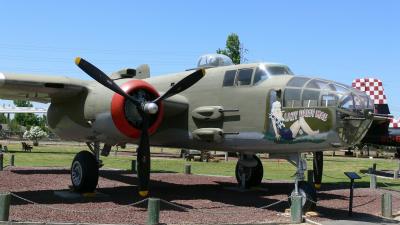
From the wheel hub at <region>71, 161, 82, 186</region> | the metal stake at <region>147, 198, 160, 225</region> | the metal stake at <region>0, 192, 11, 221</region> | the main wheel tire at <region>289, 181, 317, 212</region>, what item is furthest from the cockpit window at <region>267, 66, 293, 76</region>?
the metal stake at <region>0, 192, 11, 221</region>

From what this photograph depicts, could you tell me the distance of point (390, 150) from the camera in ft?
204

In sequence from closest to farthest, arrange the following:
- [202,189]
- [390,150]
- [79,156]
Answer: [79,156] < [202,189] < [390,150]

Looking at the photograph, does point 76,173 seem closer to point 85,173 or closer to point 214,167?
point 85,173

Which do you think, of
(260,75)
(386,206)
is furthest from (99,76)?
(386,206)

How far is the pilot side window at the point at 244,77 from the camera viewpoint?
43.1 feet

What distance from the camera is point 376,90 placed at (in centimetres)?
2992

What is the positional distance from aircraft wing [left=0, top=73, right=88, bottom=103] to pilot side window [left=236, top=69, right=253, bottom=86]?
4556 mm

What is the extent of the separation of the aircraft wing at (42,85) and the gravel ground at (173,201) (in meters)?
3.10

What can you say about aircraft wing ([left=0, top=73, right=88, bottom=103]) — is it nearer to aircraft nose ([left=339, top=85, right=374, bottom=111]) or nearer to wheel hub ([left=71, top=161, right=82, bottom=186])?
wheel hub ([left=71, top=161, right=82, bottom=186])

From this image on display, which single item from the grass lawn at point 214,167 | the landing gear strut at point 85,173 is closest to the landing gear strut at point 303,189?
the landing gear strut at point 85,173

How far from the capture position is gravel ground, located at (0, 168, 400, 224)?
35.2ft

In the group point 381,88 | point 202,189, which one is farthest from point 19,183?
point 381,88

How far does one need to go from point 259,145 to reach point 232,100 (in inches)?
63.7

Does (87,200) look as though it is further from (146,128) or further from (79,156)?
(146,128)
